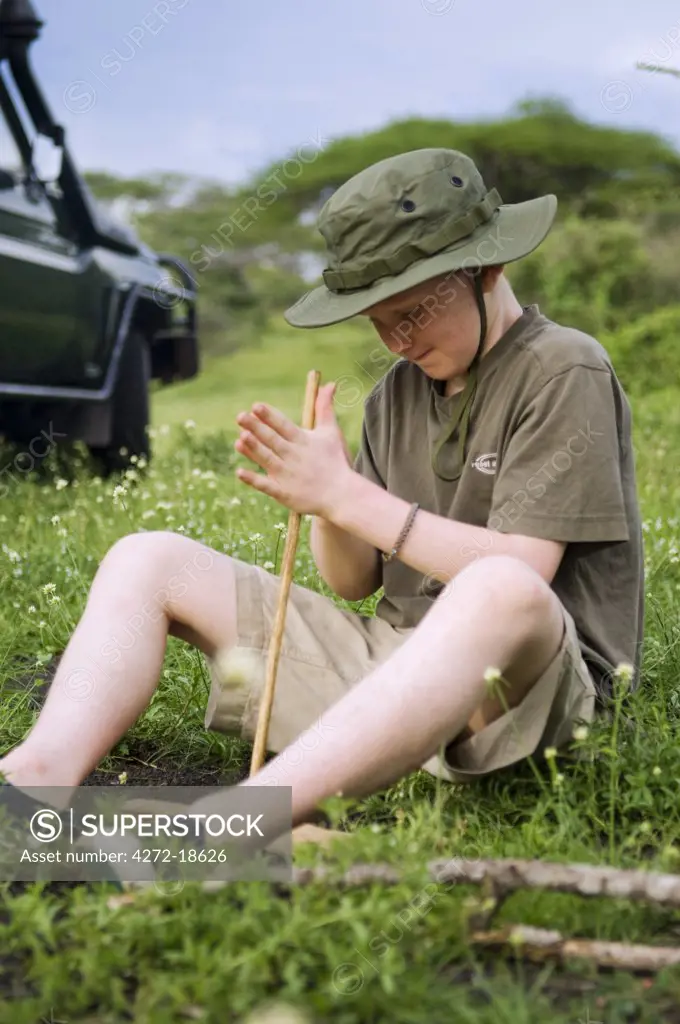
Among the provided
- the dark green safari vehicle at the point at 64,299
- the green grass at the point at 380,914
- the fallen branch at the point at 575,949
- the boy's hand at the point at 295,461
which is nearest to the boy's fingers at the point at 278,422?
the boy's hand at the point at 295,461

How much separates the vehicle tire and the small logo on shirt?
4.29 meters

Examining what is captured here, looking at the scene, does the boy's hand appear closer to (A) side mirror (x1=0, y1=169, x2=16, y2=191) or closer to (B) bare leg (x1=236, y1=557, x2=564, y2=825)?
(B) bare leg (x1=236, y1=557, x2=564, y2=825)

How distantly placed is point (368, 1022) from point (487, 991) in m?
0.17

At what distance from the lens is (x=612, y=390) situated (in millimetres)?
2371

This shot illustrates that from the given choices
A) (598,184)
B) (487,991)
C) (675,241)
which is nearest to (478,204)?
(487,991)

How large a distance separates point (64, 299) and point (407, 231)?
397cm

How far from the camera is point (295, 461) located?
7.30 feet

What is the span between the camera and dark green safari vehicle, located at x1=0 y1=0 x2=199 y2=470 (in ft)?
Result: 18.8

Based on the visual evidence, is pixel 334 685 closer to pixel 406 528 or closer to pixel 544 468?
pixel 406 528

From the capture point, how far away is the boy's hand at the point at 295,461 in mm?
2195

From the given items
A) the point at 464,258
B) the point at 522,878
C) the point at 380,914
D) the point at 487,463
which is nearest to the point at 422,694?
the point at 522,878

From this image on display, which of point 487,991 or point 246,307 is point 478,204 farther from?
point 246,307

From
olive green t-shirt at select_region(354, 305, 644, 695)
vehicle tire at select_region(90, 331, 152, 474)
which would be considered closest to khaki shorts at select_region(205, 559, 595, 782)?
olive green t-shirt at select_region(354, 305, 644, 695)

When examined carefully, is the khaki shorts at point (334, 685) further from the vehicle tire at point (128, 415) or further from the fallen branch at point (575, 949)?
the vehicle tire at point (128, 415)
